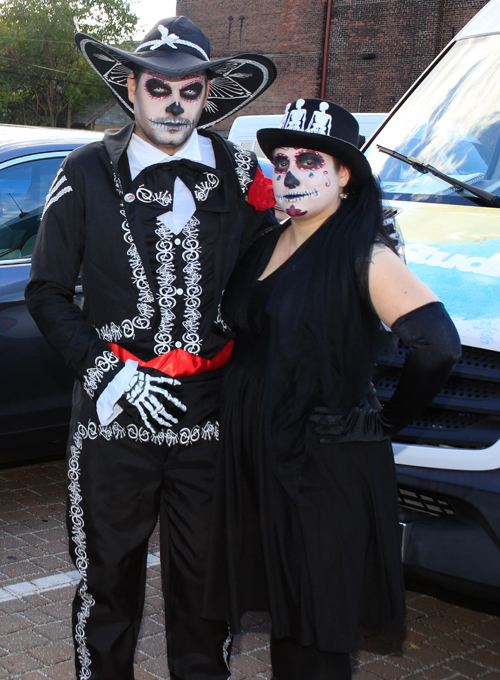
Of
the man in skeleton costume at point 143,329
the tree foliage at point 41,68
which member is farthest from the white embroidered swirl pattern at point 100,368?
the tree foliage at point 41,68

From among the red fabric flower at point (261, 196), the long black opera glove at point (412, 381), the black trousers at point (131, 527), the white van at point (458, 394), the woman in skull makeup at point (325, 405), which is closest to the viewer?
the long black opera glove at point (412, 381)

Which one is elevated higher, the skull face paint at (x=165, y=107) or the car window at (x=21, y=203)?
the skull face paint at (x=165, y=107)

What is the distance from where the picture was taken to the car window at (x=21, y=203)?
4098 mm

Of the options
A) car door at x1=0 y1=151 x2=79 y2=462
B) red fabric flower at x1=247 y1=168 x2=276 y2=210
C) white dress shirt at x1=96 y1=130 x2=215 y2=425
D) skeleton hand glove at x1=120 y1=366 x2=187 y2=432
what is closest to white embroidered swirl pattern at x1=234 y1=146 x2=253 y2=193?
red fabric flower at x1=247 y1=168 x2=276 y2=210

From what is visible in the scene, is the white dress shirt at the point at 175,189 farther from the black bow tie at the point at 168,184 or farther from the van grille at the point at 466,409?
the van grille at the point at 466,409

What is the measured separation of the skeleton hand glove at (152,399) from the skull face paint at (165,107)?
2.39 feet

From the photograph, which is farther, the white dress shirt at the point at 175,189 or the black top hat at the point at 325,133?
the white dress shirt at the point at 175,189

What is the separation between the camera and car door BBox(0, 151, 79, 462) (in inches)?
155

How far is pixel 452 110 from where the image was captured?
13.2 feet

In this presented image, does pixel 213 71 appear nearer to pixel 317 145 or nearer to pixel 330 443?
pixel 317 145

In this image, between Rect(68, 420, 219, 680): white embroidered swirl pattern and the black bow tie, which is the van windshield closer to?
the black bow tie

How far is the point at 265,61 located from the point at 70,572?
2496mm

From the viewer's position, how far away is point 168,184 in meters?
2.44

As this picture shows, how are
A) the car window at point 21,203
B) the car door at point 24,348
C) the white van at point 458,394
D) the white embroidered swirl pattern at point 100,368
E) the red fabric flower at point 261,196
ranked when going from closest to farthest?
the white embroidered swirl pattern at point 100,368 < the red fabric flower at point 261,196 < the white van at point 458,394 < the car door at point 24,348 < the car window at point 21,203
